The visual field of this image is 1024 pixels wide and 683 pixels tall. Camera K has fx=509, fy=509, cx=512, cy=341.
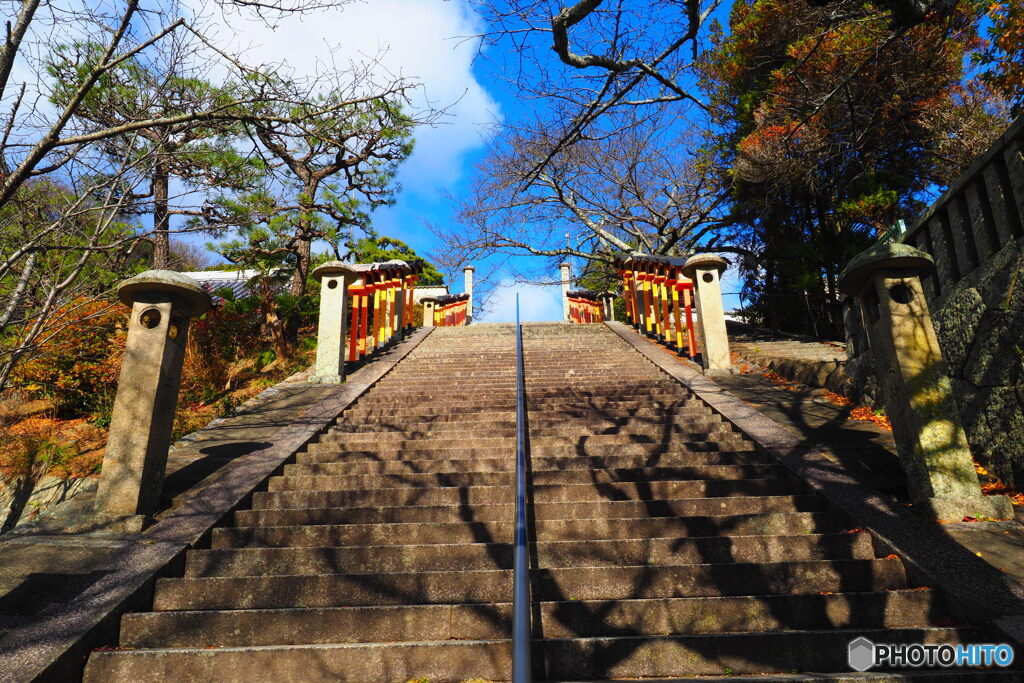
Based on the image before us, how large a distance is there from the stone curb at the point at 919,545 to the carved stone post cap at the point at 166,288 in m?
4.70

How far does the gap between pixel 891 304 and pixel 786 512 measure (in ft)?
5.26

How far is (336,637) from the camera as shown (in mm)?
2520

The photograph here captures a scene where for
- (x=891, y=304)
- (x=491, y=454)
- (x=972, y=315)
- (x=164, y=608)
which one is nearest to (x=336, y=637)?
(x=164, y=608)

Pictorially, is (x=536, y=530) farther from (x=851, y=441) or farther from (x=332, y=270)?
(x=332, y=270)

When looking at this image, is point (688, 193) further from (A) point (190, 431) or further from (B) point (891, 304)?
(A) point (190, 431)

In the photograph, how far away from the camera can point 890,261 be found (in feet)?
11.6

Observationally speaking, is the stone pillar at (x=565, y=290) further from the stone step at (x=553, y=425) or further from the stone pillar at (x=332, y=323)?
the stone step at (x=553, y=425)

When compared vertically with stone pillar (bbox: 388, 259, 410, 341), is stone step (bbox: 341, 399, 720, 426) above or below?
below

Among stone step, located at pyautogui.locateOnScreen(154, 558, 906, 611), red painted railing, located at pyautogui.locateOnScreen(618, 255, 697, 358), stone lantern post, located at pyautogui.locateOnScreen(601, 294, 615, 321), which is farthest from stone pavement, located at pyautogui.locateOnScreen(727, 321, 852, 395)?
stone lantern post, located at pyautogui.locateOnScreen(601, 294, 615, 321)

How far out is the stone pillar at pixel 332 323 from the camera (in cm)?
730

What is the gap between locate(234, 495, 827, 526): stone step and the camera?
3.45 metres

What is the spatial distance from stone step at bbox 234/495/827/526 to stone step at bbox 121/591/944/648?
88cm

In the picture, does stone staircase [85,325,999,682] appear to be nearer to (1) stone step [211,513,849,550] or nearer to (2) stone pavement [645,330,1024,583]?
(1) stone step [211,513,849,550]

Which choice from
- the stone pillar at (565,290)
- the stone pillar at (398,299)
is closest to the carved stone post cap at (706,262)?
the stone pillar at (398,299)
